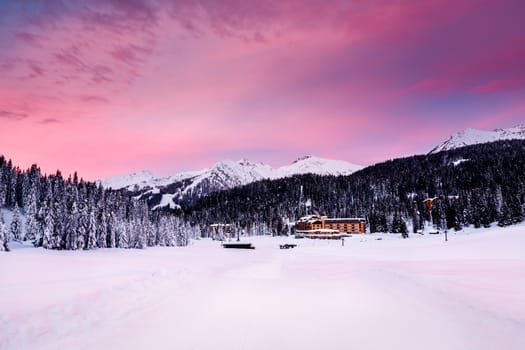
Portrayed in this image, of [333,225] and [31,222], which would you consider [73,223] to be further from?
[333,225]

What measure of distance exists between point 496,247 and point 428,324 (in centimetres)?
2999

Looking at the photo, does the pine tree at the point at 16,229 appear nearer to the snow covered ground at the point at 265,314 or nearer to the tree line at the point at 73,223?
the tree line at the point at 73,223

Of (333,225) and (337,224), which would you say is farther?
(333,225)

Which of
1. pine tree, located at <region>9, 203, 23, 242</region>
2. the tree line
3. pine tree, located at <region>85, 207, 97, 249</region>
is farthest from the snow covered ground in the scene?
pine tree, located at <region>9, 203, 23, 242</region>

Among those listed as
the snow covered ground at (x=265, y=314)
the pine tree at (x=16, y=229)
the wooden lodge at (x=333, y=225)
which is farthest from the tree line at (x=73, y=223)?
the wooden lodge at (x=333, y=225)

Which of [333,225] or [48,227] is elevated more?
[48,227]

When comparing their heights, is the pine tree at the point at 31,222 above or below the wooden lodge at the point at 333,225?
above

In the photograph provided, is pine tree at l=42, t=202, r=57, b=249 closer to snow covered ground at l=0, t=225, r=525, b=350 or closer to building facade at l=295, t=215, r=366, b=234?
snow covered ground at l=0, t=225, r=525, b=350

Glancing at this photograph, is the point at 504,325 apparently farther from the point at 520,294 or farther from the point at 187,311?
the point at 187,311

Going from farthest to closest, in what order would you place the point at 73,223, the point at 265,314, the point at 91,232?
the point at 91,232, the point at 73,223, the point at 265,314

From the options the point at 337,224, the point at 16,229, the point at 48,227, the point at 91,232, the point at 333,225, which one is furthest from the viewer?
the point at 333,225

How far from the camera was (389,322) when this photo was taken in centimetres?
967

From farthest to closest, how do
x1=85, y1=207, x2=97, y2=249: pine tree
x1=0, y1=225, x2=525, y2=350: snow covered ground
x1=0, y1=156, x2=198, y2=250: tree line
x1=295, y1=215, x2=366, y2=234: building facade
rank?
x1=295, y1=215, x2=366, y2=234: building facade < x1=85, y1=207, x2=97, y2=249: pine tree < x1=0, y1=156, x2=198, y2=250: tree line < x1=0, y1=225, x2=525, y2=350: snow covered ground

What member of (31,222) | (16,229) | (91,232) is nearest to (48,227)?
(91,232)
